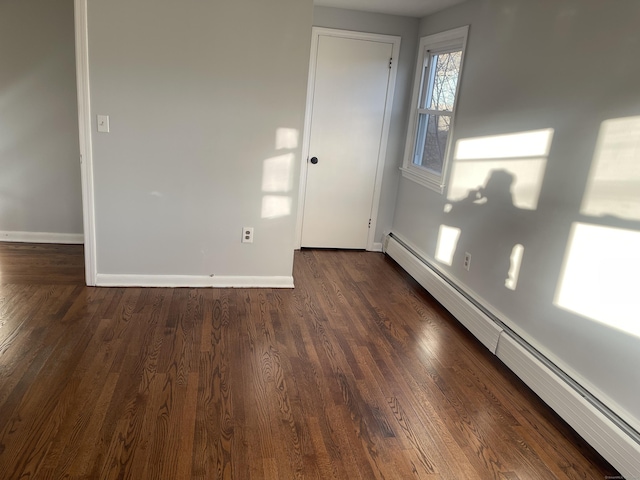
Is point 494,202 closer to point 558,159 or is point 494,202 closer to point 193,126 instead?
point 558,159

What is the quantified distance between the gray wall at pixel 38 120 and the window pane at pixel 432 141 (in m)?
3.06

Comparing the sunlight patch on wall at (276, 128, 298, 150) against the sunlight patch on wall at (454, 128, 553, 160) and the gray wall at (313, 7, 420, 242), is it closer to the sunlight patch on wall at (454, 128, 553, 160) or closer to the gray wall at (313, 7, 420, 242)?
the sunlight patch on wall at (454, 128, 553, 160)

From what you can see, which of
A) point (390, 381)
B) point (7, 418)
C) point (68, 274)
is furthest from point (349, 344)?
point (68, 274)

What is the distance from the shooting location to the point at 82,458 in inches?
74.5

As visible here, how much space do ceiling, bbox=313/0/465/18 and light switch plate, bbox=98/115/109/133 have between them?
2.04 meters

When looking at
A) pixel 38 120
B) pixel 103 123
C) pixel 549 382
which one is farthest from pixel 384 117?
pixel 38 120

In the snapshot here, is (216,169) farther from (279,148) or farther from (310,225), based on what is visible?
(310,225)

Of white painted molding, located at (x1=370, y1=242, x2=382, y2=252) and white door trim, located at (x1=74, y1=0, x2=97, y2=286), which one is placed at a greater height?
white door trim, located at (x1=74, y1=0, x2=97, y2=286)

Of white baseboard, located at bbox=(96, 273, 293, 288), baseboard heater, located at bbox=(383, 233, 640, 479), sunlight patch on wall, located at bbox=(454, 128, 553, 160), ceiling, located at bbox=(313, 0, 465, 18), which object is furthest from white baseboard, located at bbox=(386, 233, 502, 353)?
ceiling, located at bbox=(313, 0, 465, 18)

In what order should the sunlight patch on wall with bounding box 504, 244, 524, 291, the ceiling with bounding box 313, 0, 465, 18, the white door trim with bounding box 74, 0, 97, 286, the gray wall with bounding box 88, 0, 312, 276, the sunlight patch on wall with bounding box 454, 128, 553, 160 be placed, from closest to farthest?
1. the sunlight patch on wall with bounding box 454, 128, 553, 160
2. the sunlight patch on wall with bounding box 504, 244, 524, 291
3. the white door trim with bounding box 74, 0, 97, 286
4. the gray wall with bounding box 88, 0, 312, 276
5. the ceiling with bounding box 313, 0, 465, 18

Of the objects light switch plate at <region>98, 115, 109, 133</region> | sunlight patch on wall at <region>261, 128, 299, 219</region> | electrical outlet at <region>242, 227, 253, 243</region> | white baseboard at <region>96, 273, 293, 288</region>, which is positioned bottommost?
white baseboard at <region>96, 273, 293, 288</region>

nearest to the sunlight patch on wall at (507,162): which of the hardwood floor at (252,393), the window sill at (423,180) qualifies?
the window sill at (423,180)

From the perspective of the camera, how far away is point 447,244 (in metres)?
3.73

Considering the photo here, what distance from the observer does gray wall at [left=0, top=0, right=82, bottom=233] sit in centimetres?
384
